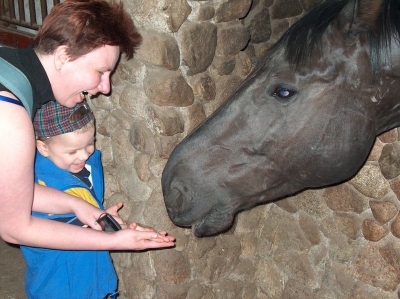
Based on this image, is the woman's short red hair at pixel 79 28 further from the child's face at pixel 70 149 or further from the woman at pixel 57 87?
the child's face at pixel 70 149

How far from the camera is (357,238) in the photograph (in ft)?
7.91

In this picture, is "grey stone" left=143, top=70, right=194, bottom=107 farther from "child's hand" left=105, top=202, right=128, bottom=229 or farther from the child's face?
"child's hand" left=105, top=202, right=128, bottom=229

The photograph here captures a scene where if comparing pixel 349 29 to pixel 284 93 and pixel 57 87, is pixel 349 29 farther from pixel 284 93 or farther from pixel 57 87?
pixel 57 87

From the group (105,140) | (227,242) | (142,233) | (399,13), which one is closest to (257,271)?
(227,242)

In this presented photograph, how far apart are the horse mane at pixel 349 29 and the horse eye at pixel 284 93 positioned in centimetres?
8

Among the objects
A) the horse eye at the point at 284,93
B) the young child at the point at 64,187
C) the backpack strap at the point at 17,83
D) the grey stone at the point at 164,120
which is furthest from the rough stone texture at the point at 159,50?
the backpack strap at the point at 17,83

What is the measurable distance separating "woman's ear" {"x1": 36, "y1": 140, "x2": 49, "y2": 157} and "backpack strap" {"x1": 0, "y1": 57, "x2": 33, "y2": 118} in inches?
18.4

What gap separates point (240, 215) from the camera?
2.69 meters

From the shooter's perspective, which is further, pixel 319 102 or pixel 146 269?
pixel 146 269

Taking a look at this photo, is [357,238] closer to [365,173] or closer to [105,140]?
[365,173]

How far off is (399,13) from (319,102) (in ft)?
1.17

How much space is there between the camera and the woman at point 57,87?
4.19 feet

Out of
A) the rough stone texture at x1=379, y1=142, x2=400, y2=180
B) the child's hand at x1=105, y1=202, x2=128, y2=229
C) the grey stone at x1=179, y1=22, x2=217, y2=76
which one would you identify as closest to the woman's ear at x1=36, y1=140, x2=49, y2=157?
the child's hand at x1=105, y1=202, x2=128, y2=229

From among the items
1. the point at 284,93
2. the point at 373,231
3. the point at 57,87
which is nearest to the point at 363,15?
the point at 284,93
